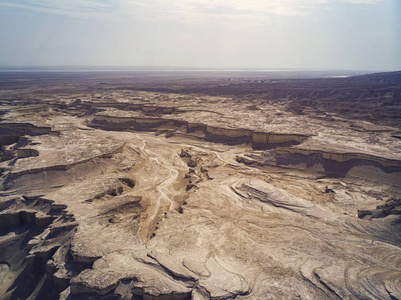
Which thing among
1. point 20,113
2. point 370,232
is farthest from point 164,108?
point 370,232

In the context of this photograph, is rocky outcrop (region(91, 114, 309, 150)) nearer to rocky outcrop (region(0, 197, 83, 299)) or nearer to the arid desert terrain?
the arid desert terrain

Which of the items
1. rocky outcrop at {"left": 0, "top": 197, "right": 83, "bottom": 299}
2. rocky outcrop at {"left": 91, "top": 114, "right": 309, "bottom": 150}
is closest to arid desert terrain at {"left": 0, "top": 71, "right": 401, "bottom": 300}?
rocky outcrop at {"left": 0, "top": 197, "right": 83, "bottom": 299}

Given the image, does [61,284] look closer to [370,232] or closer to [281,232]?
[281,232]

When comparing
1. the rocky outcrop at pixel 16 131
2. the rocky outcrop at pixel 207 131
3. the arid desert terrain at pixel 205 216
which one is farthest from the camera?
the rocky outcrop at pixel 16 131

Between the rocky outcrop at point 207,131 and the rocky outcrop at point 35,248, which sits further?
the rocky outcrop at point 207,131

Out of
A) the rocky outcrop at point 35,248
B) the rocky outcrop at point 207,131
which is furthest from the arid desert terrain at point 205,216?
→ the rocky outcrop at point 207,131

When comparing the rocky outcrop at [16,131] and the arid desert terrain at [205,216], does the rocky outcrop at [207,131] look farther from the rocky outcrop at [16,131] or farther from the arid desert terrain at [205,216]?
the rocky outcrop at [16,131]

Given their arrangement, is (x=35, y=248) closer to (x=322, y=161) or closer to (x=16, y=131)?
(x=322, y=161)

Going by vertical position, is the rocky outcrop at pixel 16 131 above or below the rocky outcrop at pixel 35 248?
above

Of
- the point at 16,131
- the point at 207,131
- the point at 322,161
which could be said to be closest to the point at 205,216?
the point at 322,161
